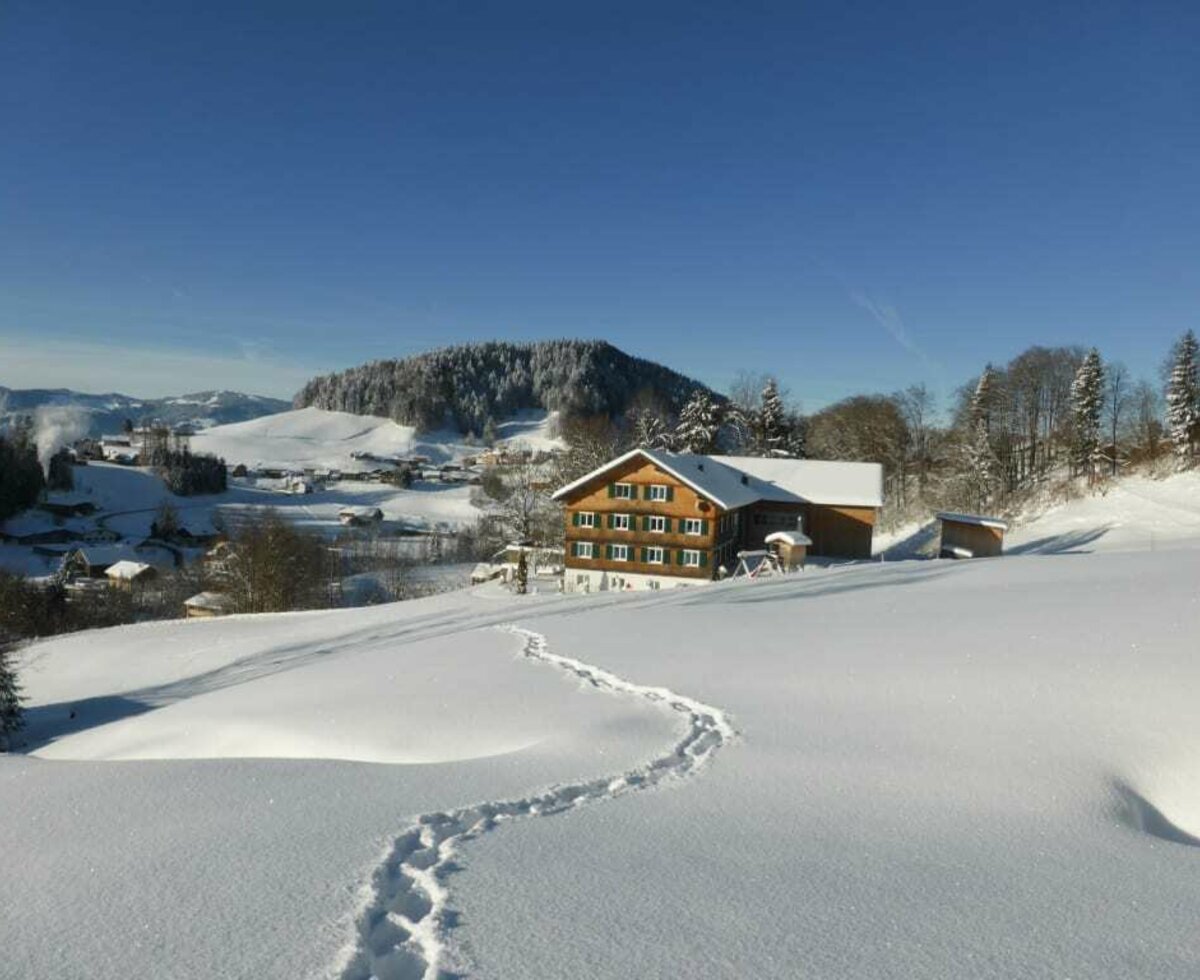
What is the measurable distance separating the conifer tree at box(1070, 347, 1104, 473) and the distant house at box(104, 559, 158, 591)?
67572 mm

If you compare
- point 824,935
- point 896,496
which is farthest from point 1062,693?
point 896,496

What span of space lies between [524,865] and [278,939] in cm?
148

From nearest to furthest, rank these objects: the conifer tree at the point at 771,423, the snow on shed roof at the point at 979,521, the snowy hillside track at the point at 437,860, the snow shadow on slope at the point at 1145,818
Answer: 1. the snowy hillside track at the point at 437,860
2. the snow shadow on slope at the point at 1145,818
3. the snow on shed roof at the point at 979,521
4. the conifer tree at the point at 771,423

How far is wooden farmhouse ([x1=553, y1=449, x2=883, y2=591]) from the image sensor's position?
3447 centimetres

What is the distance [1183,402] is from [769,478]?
26.1 meters

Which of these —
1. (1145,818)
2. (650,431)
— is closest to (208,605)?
(650,431)

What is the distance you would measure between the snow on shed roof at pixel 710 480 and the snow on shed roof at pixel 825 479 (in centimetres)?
72

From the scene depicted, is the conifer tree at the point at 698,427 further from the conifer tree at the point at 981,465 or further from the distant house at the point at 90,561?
the distant house at the point at 90,561

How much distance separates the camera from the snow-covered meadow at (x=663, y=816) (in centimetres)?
374

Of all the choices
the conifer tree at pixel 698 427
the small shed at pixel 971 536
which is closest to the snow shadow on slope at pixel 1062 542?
the small shed at pixel 971 536

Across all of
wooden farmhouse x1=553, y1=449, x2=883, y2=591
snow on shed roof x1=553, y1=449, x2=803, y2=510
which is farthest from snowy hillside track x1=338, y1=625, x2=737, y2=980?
wooden farmhouse x1=553, y1=449, x2=883, y2=591

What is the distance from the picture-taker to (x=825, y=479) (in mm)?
39406

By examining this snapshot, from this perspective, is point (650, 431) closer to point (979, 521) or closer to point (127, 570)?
point (979, 521)

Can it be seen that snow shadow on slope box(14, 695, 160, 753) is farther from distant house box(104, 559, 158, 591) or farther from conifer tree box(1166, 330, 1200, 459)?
conifer tree box(1166, 330, 1200, 459)
